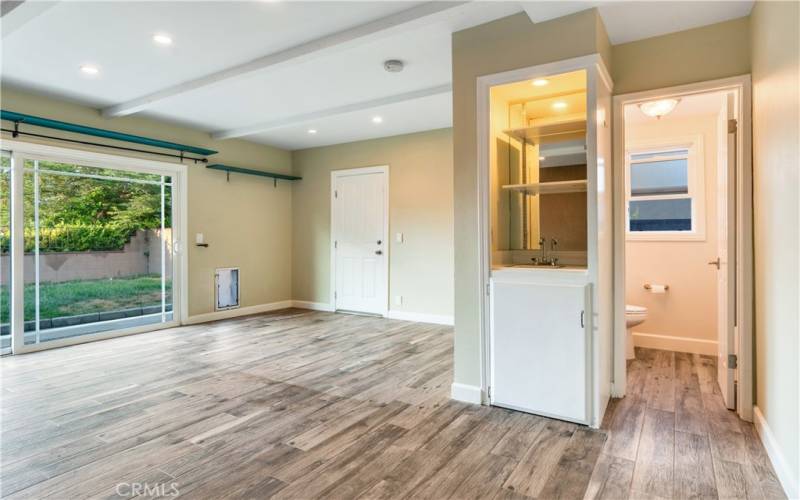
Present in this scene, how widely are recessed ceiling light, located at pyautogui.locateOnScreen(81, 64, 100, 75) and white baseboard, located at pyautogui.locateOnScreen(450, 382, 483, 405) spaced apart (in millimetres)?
3874

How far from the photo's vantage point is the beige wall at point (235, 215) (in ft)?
17.8

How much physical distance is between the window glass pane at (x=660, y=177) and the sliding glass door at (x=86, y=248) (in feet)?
17.9

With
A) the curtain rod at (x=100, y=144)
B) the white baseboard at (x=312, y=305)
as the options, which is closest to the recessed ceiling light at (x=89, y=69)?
the curtain rod at (x=100, y=144)

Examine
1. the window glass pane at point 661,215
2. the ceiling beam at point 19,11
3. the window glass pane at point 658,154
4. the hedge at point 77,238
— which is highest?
the ceiling beam at point 19,11

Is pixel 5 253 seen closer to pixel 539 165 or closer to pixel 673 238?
pixel 539 165

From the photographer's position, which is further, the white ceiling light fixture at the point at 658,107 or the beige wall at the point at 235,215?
the beige wall at the point at 235,215

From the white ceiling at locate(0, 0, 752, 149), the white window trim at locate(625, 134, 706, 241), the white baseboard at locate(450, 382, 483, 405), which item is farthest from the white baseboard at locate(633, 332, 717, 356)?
the white ceiling at locate(0, 0, 752, 149)

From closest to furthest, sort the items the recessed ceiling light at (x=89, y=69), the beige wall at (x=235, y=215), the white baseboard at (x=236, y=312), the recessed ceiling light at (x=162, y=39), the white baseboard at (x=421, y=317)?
1. the recessed ceiling light at (x=162, y=39)
2. the recessed ceiling light at (x=89, y=69)
3. the beige wall at (x=235, y=215)
4. the white baseboard at (x=421, y=317)
5. the white baseboard at (x=236, y=312)

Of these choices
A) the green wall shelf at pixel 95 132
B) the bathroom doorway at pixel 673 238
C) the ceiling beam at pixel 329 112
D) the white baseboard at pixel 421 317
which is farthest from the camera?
the white baseboard at pixel 421 317

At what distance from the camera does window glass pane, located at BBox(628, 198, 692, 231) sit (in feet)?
14.3

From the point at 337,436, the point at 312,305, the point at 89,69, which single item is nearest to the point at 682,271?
the point at 337,436

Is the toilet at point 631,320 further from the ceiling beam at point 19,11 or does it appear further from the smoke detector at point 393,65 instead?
the ceiling beam at point 19,11

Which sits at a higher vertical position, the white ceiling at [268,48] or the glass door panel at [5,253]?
the white ceiling at [268,48]

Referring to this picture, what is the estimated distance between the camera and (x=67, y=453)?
2203mm
